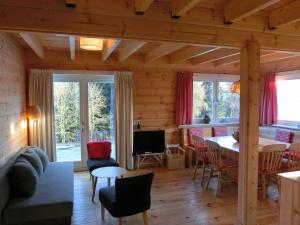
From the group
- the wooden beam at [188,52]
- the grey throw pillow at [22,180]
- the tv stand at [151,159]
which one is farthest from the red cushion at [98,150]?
the wooden beam at [188,52]

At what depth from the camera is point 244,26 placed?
283cm

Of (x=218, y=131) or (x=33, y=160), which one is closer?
(x=33, y=160)

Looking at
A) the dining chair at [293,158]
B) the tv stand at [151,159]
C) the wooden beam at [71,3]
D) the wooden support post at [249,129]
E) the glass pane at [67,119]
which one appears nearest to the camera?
the wooden beam at [71,3]

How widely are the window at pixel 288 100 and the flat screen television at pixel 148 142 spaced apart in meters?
3.06

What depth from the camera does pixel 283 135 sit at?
5.34 m

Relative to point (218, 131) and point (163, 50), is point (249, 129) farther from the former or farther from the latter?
point (218, 131)

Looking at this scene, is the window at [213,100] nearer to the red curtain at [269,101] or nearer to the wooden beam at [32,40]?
the red curtain at [269,101]

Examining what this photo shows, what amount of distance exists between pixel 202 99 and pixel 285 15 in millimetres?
3737

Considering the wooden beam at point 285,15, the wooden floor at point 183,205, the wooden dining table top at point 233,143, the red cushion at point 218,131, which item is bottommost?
the wooden floor at point 183,205

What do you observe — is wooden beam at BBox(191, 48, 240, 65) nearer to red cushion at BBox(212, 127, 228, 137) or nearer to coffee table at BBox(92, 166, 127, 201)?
red cushion at BBox(212, 127, 228, 137)

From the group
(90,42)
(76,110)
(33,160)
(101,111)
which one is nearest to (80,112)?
(76,110)

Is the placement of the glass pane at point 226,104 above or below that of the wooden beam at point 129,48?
below

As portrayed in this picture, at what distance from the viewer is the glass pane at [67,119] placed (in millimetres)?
5336

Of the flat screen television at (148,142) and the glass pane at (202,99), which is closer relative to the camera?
the flat screen television at (148,142)
